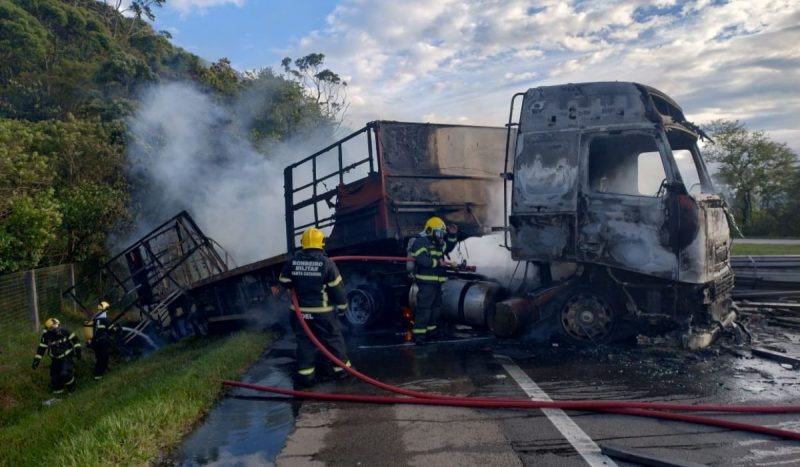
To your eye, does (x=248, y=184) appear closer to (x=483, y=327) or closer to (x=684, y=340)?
(x=483, y=327)

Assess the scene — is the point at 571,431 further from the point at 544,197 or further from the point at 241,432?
the point at 544,197

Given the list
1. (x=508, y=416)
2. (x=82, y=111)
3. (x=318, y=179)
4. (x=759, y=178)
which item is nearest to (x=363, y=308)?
(x=318, y=179)

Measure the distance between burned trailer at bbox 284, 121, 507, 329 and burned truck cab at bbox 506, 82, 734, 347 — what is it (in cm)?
139

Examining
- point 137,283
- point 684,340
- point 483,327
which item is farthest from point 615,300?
point 137,283

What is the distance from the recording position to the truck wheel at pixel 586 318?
691 cm

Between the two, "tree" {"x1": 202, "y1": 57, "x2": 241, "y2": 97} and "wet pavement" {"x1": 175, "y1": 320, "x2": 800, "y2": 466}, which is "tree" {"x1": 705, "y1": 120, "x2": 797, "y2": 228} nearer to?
"tree" {"x1": 202, "y1": 57, "x2": 241, "y2": 97}

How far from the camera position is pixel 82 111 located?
67.2 feet

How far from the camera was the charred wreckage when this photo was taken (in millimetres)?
6453

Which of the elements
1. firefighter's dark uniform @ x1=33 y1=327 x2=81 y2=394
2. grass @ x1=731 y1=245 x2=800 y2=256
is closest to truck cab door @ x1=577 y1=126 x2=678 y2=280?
firefighter's dark uniform @ x1=33 y1=327 x2=81 y2=394

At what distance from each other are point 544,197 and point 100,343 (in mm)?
8057

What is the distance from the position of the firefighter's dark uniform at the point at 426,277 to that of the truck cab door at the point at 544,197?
3.25 ft

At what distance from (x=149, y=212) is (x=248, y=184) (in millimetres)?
3872

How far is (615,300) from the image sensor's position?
22.7 feet

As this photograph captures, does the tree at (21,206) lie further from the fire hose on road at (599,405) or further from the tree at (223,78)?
the tree at (223,78)
